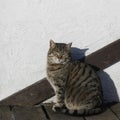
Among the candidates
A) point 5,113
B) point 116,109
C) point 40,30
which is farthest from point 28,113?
point 116,109

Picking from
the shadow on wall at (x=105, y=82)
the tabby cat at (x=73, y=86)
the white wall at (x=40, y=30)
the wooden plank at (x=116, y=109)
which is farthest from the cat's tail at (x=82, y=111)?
the white wall at (x=40, y=30)

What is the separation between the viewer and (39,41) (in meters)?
4.22

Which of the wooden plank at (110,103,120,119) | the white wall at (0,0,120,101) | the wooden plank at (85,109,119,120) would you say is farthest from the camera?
the wooden plank at (110,103,120,119)

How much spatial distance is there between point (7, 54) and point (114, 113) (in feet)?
4.66

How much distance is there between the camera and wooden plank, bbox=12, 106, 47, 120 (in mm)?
4125

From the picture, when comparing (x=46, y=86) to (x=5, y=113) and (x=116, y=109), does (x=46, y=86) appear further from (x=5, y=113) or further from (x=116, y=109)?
(x=116, y=109)

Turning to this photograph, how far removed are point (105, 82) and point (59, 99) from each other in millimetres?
648

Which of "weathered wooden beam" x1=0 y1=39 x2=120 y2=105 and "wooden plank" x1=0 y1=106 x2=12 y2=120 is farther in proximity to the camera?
"weathered wooden beam" x1=0 y1=39 x2=120 y2=105

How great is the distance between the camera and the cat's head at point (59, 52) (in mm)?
4133

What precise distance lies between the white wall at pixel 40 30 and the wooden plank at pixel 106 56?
0.06 meters

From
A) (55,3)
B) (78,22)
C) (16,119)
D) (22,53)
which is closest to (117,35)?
(78,22)

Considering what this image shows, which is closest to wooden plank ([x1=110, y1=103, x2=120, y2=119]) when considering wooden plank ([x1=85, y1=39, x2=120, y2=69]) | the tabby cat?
the tabby cat

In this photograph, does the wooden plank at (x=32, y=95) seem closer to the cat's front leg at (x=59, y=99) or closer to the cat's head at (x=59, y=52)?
the cat's front leg at (x=59, y=99)

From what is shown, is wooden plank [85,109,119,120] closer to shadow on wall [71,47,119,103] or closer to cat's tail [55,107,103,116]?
cat's tail [55,107,103,116]
